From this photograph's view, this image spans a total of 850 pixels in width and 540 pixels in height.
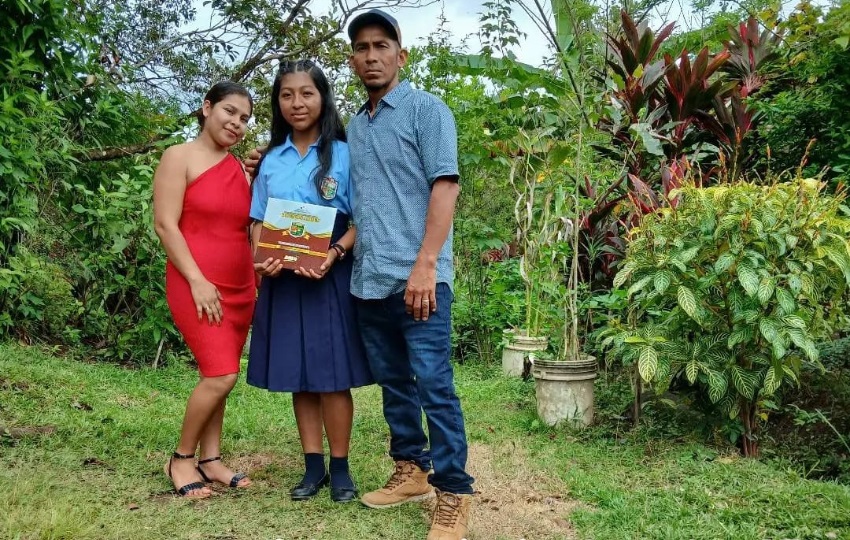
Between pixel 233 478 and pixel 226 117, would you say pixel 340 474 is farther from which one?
pixel 226 117

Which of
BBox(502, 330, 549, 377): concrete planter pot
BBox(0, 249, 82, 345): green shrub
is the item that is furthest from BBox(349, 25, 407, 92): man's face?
BBox(0, 249, 82, 345): green shrub

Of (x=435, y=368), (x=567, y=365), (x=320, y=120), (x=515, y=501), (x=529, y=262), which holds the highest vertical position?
(x=320, y=120)

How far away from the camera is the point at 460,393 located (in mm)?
4730

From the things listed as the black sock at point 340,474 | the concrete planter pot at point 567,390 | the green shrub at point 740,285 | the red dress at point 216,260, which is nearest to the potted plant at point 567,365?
the concrete planter pot at point 567,390

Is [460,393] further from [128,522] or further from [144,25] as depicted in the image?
[144,25]

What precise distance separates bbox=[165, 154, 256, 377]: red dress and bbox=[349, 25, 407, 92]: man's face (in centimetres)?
74

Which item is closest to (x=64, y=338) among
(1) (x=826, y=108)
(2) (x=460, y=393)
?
(2) (x=460, y=393)

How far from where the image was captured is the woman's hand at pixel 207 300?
9.27ft

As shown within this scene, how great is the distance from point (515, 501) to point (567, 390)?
3.25ft

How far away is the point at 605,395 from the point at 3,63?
4163mm

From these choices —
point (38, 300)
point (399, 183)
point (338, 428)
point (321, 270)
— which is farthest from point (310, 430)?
point (38, 300)

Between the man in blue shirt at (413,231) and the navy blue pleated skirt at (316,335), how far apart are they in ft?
0.58

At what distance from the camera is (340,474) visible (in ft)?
9.55

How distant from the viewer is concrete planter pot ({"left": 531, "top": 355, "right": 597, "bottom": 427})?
150 inches
